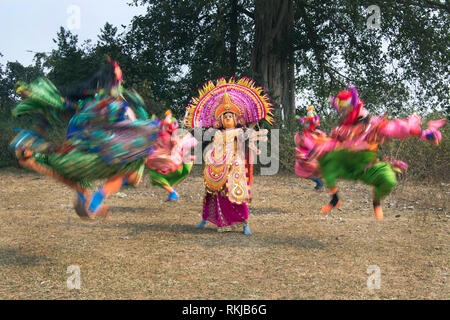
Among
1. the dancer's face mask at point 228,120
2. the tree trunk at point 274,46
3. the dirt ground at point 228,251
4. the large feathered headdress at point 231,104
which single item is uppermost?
the tree trunk at point 274,46

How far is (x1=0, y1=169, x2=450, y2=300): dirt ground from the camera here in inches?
155

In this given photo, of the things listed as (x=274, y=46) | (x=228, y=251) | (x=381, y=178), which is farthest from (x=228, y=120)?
(x=274, y=46)

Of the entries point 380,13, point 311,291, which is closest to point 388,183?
point 311,291

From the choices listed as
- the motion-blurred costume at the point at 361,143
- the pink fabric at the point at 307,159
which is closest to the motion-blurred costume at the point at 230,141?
the pink fabric at the point at 307,159

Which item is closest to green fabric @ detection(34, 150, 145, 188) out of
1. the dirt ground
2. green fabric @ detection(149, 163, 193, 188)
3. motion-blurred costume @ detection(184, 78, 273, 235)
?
the dirt ground

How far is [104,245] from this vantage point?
17.8ft

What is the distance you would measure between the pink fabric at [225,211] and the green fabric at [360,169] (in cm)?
154

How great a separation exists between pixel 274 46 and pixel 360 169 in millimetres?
9887

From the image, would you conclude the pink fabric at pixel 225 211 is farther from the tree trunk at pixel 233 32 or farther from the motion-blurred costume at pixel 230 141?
the tree trunk at pixel 233 32

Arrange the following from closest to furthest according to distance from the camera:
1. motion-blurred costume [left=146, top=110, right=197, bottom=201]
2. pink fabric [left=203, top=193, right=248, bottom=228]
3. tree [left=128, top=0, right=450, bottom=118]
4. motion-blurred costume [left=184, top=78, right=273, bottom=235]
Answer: motion-blurred costume [left=184, top=78, right=273, bottom=235] < pink fabric [left=203, top=193, right=248, bottom=228] < motion-blurred costume [left=146, top=110, right=197, bottom=201] < tree [left=128, top=0, right=450, bottom=118]

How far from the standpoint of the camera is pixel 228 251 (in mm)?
5137

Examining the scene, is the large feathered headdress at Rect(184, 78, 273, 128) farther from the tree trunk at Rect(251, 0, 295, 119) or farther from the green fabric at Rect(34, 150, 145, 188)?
the tree trunk at Rect(251, 0, 295, 119)

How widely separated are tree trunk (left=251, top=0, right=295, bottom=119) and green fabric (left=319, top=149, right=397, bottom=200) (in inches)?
360

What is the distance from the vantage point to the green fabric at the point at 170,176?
795 centimetres
